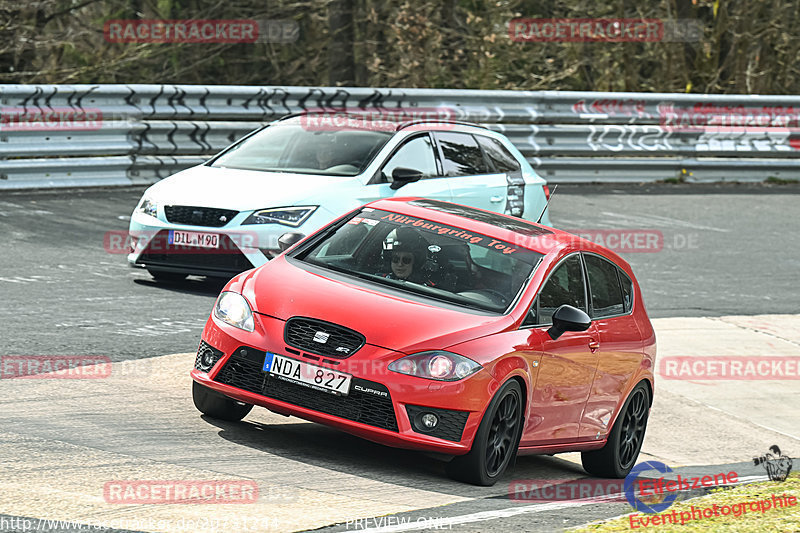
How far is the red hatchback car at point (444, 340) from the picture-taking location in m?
6.50

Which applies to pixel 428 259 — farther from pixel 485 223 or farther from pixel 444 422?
pixel 444 422

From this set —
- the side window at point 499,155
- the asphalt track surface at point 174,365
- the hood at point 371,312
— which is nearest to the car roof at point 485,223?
the hood at point 371,312

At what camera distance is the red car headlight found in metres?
6.48

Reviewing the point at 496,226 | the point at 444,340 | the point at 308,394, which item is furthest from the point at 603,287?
the point at 308,394

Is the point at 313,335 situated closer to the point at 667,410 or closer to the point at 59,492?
the point at 59,492

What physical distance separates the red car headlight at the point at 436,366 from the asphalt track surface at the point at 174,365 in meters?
0.59

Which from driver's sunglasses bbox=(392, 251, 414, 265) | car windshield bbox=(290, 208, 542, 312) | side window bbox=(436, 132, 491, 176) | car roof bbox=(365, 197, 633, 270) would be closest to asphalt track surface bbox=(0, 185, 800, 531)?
car windshield bbox=(290, 208, 542, 312)

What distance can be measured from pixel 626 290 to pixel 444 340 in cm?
233

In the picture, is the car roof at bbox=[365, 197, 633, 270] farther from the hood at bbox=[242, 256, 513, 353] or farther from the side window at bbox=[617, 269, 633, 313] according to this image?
the hood at bbox=[242, 256, 513, 353]

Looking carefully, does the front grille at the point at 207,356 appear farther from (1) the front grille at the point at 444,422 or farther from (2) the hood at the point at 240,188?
(2) the hood at the point at 240,188

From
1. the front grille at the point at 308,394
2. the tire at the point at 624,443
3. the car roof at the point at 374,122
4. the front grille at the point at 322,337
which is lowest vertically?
the tire at the point at 624,443

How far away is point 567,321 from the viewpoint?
7.13 m

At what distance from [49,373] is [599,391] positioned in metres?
3.53

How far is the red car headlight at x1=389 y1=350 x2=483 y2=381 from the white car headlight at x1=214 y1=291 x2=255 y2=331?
92 cm
